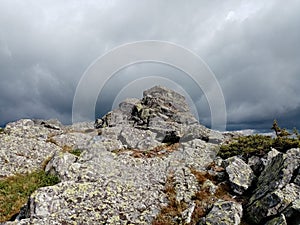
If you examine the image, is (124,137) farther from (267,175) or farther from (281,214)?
(281,214)

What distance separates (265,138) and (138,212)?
57.1ft

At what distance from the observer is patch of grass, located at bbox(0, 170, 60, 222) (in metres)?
17.0

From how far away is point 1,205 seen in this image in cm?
1734

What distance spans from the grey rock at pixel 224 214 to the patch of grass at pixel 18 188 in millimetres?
11667

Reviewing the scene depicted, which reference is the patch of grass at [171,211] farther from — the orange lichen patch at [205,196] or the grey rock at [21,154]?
the grey rock at [21,154]

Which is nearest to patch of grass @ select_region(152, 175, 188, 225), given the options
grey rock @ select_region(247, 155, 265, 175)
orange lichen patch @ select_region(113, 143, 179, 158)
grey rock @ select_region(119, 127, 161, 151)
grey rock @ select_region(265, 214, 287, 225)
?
grey rock @ select_region(265, 214, 287, 225)

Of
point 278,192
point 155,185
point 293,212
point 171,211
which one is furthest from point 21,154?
point 293,212

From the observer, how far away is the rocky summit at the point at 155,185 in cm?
1417

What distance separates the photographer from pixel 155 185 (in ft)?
60.1

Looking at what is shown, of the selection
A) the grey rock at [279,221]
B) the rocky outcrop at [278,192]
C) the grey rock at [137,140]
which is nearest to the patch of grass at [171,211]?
the rocky outcrop at [278,192]

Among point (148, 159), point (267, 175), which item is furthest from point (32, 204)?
point (267, 175)

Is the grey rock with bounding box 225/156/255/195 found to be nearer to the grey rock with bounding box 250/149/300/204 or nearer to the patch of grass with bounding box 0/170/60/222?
the grey rock with bounding box 250/149/300/204

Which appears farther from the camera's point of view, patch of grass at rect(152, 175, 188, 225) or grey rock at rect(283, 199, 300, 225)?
patch of grass at rect(152, 175, 188, 225)

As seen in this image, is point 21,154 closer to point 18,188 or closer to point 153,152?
point 18,188
